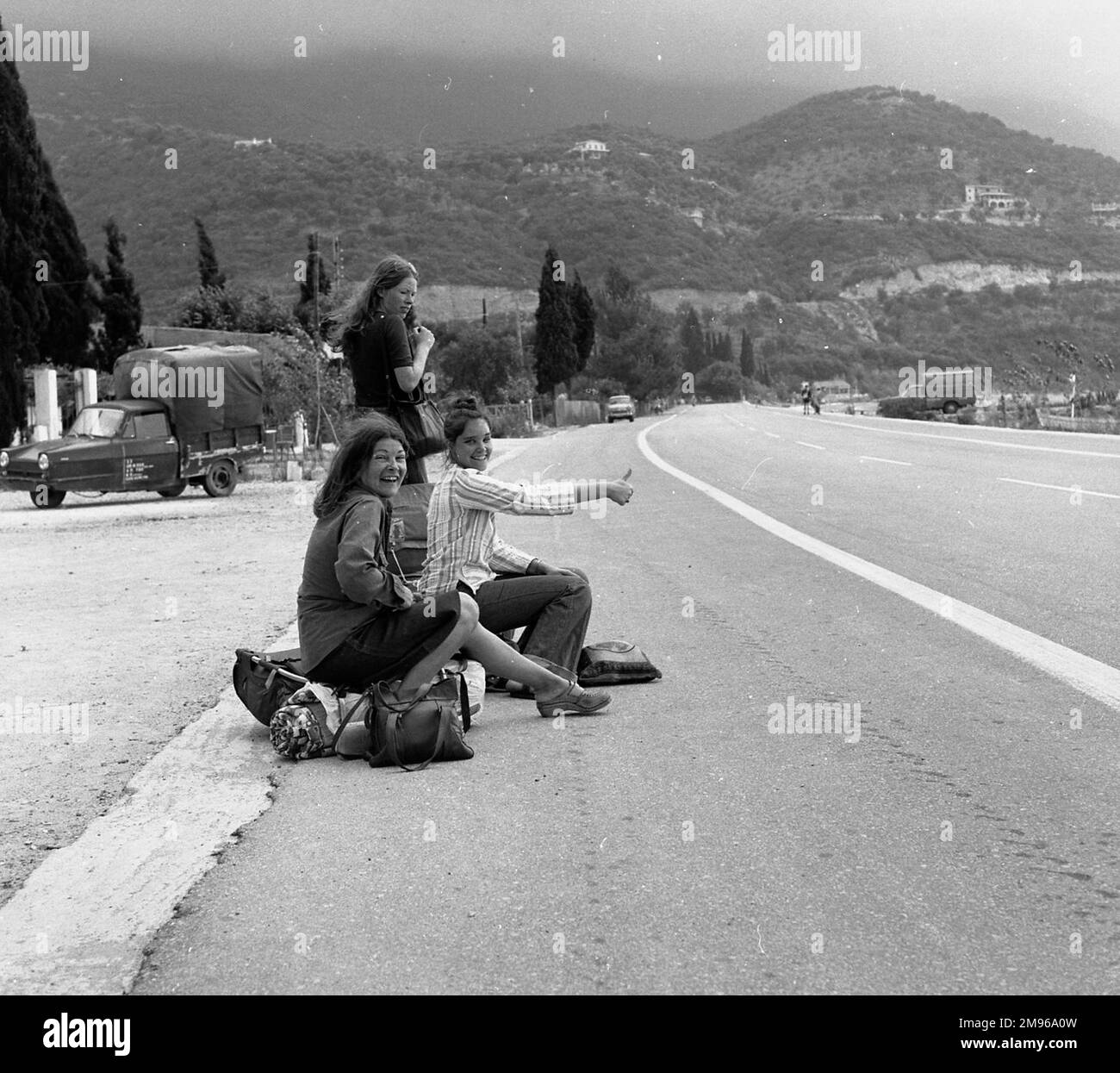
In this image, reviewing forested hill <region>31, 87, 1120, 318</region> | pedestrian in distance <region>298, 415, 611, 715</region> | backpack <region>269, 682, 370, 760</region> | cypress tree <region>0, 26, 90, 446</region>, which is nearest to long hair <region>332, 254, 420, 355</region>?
pedestrian in distance <region>298, 415, 611, 715</region>

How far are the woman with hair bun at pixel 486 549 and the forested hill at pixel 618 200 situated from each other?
6819 centimetres

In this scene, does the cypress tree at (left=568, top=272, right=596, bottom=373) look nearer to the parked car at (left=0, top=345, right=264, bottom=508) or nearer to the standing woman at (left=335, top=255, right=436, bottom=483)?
the parked car at (left=0, top=345, right=264, bottom=508)

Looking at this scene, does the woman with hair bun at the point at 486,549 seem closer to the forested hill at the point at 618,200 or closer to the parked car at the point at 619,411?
the forested hill at the point at 618,200

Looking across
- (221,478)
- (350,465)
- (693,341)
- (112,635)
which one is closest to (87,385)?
(221,478)

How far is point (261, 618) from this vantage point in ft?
31.9

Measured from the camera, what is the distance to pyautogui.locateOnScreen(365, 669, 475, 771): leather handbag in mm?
5637

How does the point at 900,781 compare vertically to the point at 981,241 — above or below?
below

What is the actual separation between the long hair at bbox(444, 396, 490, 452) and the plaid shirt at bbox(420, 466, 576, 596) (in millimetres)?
176

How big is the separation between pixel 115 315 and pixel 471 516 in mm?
39122

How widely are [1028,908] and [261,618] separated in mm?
6834

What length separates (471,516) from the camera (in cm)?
699

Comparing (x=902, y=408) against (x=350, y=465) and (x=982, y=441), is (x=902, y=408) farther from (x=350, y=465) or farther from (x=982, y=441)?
(x=350, y=465)

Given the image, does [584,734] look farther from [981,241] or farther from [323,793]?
[981,241]
